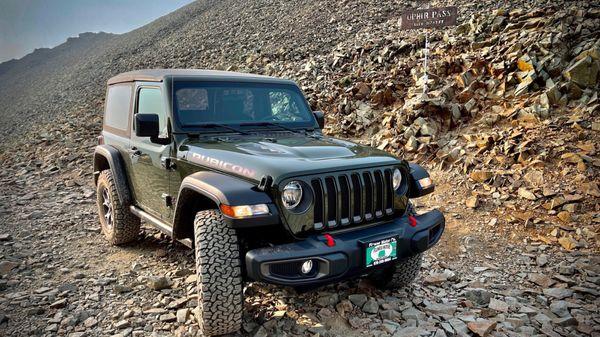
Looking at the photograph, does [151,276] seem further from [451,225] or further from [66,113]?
[66,113]

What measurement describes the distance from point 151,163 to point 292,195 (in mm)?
1953

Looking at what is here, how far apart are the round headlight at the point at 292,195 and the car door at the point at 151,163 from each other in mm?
1532

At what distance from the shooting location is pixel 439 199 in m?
6.79

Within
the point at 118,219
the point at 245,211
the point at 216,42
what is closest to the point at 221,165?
the point at 245,211

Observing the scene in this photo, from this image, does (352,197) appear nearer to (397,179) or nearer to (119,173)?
(397,179)

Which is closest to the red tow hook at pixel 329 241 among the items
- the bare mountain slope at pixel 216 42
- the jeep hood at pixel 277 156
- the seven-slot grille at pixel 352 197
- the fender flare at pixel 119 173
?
the seven-slot grille at pixel 352 197

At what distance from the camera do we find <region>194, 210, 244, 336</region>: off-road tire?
3.02m

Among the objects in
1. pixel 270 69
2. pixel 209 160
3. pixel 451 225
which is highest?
pixel 270 69

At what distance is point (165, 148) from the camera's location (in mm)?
4078

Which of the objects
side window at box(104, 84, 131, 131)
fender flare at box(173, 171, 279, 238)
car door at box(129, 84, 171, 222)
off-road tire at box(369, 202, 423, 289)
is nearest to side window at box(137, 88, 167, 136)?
car door at box(129, 84, 171, 222)

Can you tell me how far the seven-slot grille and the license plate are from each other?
24 cm

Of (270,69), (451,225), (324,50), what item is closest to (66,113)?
(270,69)

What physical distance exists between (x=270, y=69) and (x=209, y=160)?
1216cm

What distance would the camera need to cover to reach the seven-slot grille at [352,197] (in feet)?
10.3
